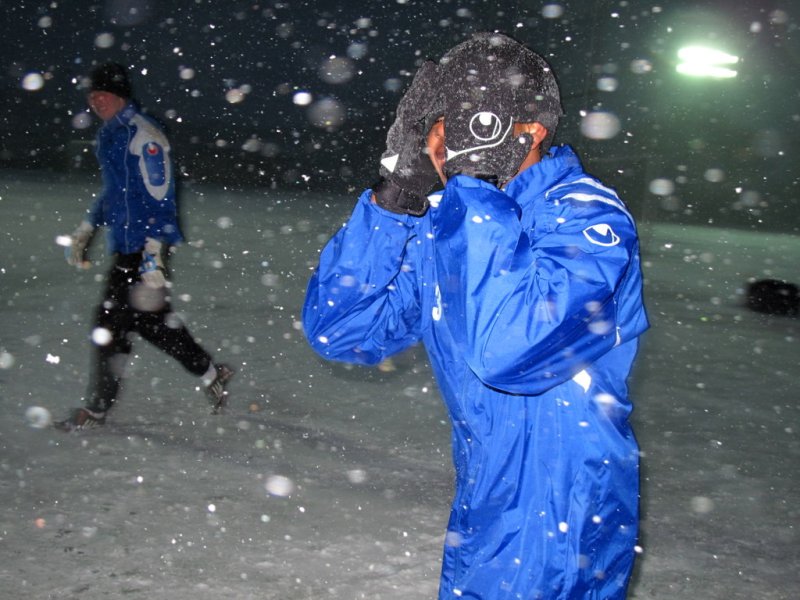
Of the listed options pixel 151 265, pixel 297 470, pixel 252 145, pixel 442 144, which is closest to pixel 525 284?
pixel 442 144

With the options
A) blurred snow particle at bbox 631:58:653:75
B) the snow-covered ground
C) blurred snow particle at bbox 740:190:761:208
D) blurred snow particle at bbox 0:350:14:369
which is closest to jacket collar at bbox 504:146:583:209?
the snow-covered ground

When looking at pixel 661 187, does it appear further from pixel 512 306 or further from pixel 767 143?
pixel 512 306

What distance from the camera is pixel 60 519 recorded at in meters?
3.28

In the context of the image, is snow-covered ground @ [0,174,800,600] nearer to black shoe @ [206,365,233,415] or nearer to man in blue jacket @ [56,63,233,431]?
black shoe @ [206,365,233,415]

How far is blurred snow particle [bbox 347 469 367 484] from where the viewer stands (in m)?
3.86

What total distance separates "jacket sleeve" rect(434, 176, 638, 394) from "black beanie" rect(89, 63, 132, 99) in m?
3.35

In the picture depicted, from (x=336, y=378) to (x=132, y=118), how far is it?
2.29m

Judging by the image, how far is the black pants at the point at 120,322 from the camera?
431cm

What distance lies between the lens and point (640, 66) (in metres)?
15.7

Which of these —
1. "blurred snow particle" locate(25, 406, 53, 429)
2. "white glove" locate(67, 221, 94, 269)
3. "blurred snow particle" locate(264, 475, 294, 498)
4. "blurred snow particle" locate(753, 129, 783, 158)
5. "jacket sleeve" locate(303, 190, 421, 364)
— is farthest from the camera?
"blurred snow particle" locate(753, 129, 783, 158)

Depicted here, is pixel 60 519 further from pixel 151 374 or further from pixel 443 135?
pixel 443 135

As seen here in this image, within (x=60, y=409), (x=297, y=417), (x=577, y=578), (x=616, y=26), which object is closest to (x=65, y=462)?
(x=60, y=409)

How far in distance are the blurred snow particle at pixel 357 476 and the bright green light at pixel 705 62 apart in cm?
1465

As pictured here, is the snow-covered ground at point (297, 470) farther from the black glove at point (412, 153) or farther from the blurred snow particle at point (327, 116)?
the blurred snow particle at point (327, 116)
